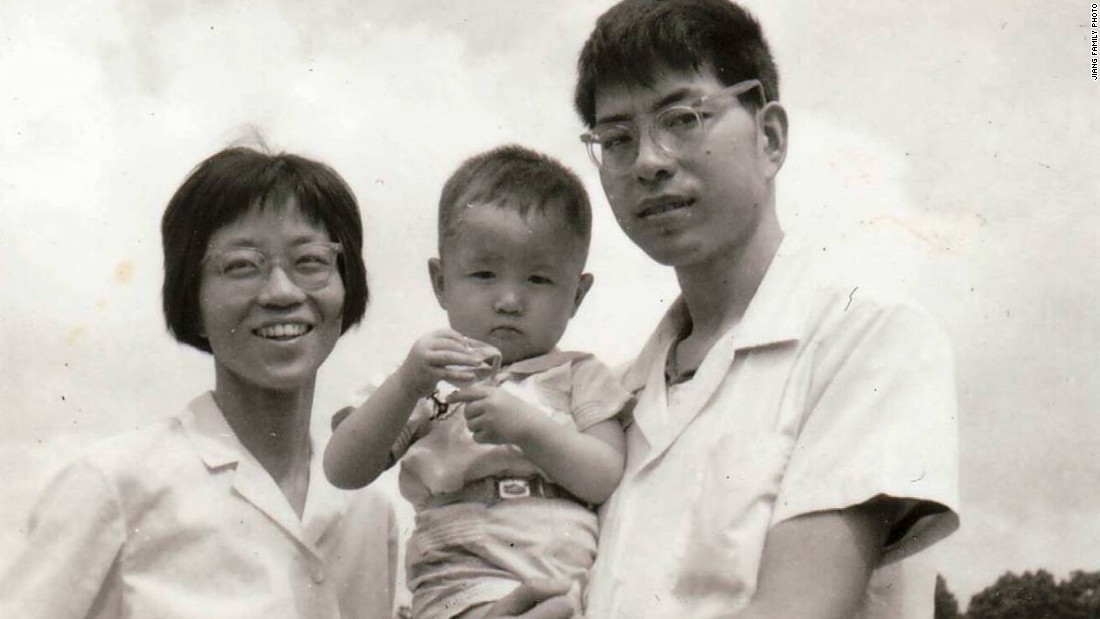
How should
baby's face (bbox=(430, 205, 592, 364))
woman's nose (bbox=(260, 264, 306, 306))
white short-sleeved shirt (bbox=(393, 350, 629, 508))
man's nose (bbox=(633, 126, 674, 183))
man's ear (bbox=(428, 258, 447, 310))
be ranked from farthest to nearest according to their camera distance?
1. woman's nose (bbox=(260, 264, 306, 306))
2. man's ear (bbox=(428, 258, 447, 310))
3. baby's face (bbox=(430, 205, 592, 364))
4. white short-sleeved shirt (bbox=(393, 350, 629, 508))
5. man's nose (bbox=(633, 126, 674, 183))

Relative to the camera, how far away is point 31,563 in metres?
4.25

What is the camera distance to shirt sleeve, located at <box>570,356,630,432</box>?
3.97 metres

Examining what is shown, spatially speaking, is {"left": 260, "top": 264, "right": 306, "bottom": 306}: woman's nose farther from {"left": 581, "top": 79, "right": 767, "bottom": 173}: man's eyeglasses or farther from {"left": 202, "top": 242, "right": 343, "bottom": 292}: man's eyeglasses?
{"left": 581, "top": 79, "right": 767, "bottom": 173}: man's eyeglasses

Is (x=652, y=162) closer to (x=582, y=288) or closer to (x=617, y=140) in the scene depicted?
(x=617, y=140)

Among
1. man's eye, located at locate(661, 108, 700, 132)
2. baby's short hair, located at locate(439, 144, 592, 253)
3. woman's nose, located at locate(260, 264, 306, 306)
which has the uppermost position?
man's eye, located at locate(661, 108, 700, 132)

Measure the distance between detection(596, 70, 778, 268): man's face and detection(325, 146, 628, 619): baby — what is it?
1.27ft

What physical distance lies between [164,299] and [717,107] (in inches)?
78.9

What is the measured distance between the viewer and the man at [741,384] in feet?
10.5

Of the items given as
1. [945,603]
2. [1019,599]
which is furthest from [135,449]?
[1019,599]

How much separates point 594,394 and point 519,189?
62 centimetres

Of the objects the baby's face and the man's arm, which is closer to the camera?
the man's arm

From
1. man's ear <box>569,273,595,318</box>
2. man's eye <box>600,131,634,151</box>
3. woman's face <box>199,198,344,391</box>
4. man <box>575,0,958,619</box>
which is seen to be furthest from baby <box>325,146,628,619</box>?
woman's face <box>199,198,344,391</box>

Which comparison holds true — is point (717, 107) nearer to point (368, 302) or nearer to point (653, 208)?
point (653, 208)

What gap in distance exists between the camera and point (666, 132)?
375 centimetres
